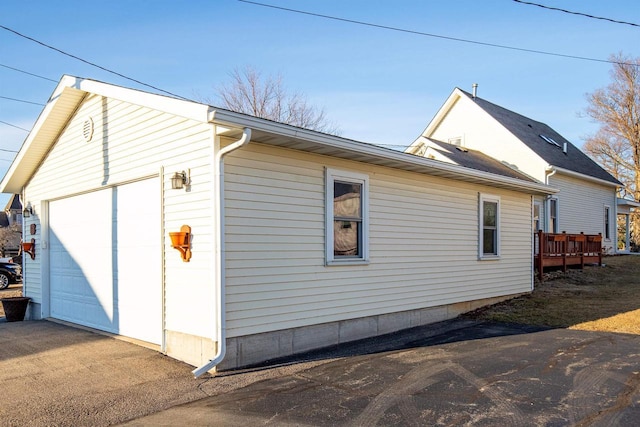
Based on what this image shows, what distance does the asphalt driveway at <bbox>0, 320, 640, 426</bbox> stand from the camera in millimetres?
4652

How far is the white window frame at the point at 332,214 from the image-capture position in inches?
298

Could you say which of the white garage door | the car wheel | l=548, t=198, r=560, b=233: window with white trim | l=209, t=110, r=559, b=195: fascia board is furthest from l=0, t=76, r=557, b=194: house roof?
the car wheel

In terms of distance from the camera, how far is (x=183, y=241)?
652cm

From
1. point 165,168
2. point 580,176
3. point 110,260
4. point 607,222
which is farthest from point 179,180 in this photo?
point 607,222

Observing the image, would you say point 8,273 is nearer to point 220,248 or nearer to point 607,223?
point 220,248

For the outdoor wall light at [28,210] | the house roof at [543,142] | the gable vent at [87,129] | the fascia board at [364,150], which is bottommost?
the outdoor wall light at [28,210]

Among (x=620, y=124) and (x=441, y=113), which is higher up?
(x=620, y=124)

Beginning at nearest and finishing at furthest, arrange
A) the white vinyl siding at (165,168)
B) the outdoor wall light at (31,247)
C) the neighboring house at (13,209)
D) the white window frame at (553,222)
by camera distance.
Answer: the white vinyl siding at (165,168)
the outdoor wall light at (31,247)
the white window frame at (553,222)
the neighboring house at (13,209)

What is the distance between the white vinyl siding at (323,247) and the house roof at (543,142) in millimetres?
9116

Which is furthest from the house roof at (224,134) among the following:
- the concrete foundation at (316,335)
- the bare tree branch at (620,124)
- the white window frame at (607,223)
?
the bare tree branch at (620,124)

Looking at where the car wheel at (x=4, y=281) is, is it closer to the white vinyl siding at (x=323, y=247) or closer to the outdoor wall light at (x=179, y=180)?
the outdoor wall light at (x=179, y=180)

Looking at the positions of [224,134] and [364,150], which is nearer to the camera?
[224,134]

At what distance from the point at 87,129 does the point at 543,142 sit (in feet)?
59.3

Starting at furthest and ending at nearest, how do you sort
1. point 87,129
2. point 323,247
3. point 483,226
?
point 483,226 → point 87,129 → point 323,247
